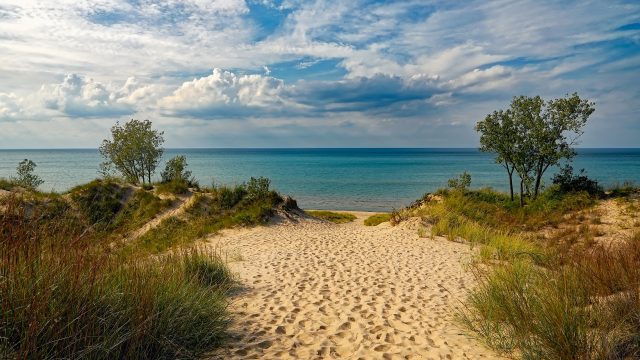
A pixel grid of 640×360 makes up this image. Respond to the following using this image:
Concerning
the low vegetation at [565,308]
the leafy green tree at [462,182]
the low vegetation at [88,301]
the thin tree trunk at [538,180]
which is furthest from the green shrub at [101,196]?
the thin tree trunk at [538,180]

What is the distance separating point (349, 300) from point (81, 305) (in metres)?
5.44

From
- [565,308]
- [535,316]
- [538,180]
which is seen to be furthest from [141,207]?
[538,180]

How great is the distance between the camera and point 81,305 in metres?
4.27

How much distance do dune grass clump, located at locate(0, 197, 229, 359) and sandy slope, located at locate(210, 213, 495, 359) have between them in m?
0.76

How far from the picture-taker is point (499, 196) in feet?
91.4

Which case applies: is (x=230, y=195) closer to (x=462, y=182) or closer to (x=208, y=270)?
(x=208, y=270)

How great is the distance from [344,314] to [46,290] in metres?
5.09

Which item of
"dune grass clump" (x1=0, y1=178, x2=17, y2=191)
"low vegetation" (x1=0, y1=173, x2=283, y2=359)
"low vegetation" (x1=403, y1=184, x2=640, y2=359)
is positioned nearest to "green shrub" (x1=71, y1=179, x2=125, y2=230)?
"dune grass clump" (x1=0, y1=178, x2=17, y2=191)

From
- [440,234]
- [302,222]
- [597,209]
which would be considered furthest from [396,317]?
[597,209]

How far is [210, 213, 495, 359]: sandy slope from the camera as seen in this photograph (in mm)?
5988

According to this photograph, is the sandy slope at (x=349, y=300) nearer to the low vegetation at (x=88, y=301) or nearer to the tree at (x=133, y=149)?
the low vegetation at (x=88, y=301)

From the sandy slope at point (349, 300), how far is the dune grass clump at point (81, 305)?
763 mm

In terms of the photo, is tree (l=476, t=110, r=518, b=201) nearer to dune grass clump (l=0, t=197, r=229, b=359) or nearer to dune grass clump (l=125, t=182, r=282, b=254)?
dune grass clump (l=125, t=182, r=282, b=254)

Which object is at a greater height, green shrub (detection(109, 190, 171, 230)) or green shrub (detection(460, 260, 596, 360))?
green shrub (detection(460, 260, 596, 360))
